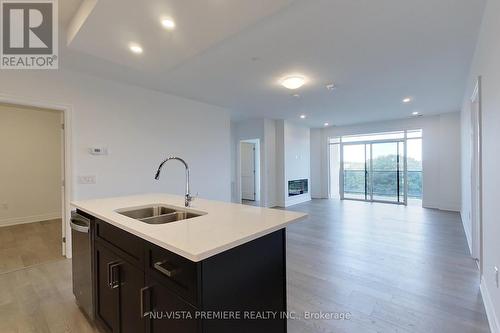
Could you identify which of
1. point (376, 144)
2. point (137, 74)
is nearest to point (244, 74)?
point (137, 74)

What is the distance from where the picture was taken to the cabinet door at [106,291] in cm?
158

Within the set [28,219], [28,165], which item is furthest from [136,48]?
[28,219]

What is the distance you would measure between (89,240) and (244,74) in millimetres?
2676

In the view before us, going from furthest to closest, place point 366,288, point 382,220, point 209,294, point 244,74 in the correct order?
point 382,220 < point 244,74 < point 366,288 < point 209,294

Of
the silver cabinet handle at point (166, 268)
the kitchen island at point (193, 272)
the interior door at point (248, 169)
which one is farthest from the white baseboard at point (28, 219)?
the silver cabinet handle at point (166, 268)

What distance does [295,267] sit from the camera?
292 cm

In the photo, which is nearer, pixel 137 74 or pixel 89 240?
pixel 89 240

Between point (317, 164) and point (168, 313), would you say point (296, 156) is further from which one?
point (168, 313)

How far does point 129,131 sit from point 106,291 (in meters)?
2.75

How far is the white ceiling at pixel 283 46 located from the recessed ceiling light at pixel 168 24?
0.05 m

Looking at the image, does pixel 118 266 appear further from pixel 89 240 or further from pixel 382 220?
pixel 382 220

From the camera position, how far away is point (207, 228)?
1.35 metres

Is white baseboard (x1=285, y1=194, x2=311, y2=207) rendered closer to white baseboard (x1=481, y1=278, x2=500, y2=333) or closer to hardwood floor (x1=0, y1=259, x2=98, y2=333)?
white baseboard (x1=481, y1=278, x2=500, y2=333)

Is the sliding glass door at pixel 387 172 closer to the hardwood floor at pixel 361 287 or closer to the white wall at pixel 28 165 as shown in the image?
the hardwood floor at pixel 361 287
